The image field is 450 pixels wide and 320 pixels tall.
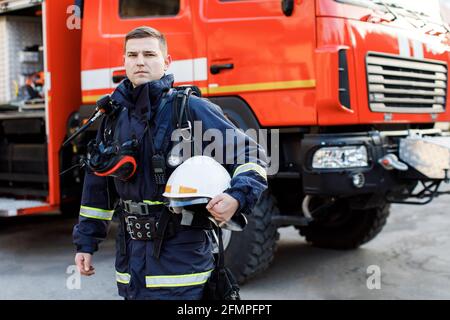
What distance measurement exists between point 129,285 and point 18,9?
4.15 m

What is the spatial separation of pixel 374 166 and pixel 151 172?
2.23 m

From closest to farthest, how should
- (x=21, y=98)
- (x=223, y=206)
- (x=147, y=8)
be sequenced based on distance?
(x=223, y=206) → (x=147, y=8) → (x=21, y=98)

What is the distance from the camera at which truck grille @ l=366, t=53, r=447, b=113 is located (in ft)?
14.2

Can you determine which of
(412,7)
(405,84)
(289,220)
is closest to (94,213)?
(289,220)

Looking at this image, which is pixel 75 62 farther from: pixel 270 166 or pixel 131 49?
pixel 131 49

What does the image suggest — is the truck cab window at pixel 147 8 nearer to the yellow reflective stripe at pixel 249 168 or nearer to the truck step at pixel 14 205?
the truck step at pixel 14 205

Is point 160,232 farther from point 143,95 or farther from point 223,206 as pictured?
point 143,95

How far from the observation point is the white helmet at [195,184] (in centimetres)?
213

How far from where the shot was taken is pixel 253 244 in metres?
4.38

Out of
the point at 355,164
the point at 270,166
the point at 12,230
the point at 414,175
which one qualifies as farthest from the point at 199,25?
A: the point at 12,230

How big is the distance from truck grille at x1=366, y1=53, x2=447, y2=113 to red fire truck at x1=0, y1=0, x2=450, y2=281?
0.04 feet

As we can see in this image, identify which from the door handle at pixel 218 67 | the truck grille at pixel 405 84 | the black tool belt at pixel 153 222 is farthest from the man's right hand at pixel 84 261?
the truck grille at pixel 405 84

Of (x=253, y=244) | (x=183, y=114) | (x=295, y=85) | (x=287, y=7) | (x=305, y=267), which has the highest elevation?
(x=287, y=7)

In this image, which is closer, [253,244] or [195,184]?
[195,184]
